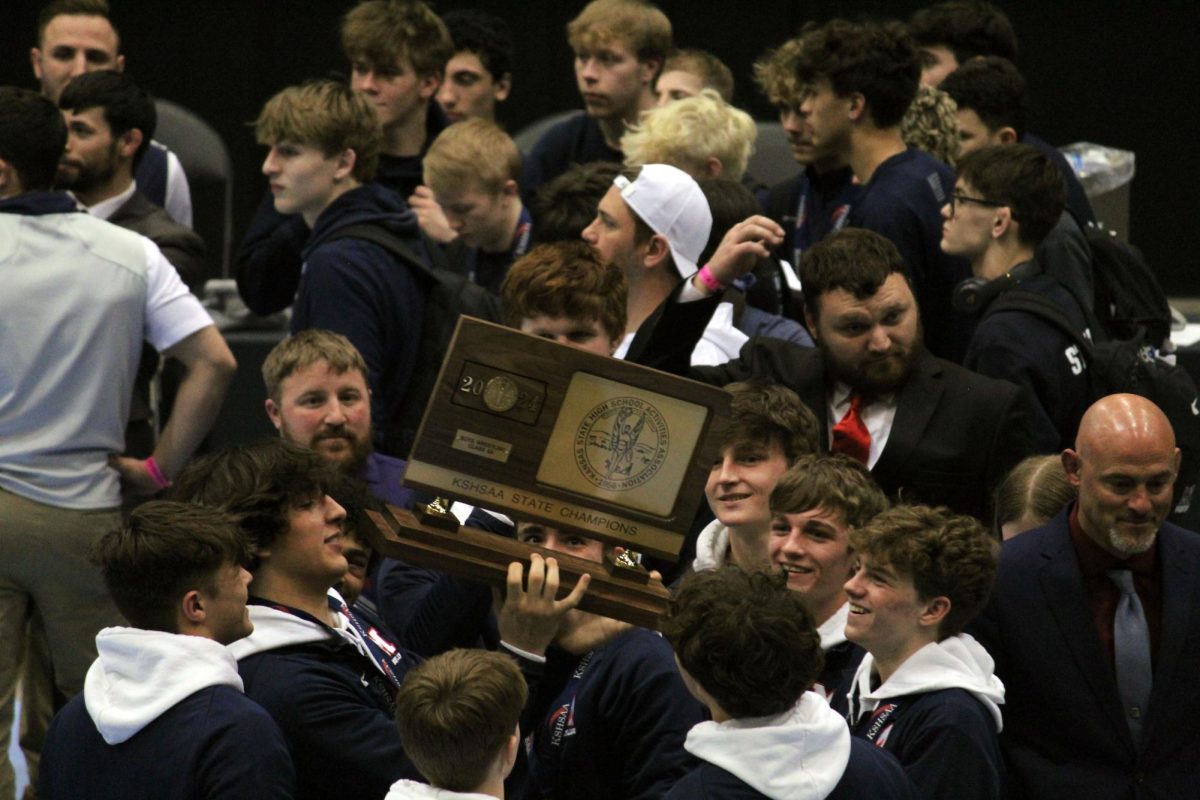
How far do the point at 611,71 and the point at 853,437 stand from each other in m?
2.81

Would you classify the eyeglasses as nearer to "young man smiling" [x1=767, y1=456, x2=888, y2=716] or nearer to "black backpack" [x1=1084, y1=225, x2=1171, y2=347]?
"black backpack" [x1=1084, y1=225, x2=1171, y2=347]

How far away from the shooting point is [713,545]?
4.48m

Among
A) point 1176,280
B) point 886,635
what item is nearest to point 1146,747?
point 886,635

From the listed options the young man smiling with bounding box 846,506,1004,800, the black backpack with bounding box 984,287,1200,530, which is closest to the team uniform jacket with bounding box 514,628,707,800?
the young man smiling with bounding box 846,506,1004,800

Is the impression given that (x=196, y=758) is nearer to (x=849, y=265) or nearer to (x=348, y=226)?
(x=849, y=265)

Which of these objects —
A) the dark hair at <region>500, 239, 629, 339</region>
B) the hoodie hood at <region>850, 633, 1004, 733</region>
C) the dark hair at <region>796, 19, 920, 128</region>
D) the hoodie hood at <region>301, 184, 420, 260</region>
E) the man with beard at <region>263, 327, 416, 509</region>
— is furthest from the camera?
the dark hair at <region>796, 19, 920, 128</region>

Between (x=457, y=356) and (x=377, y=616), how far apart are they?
3.20 ft

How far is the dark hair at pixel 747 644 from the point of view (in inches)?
130

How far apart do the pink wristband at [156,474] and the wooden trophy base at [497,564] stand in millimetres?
1822

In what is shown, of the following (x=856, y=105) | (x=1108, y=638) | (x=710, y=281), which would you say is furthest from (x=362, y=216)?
(x=1108, y=638)

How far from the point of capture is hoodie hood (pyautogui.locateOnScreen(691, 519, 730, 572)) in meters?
4.46

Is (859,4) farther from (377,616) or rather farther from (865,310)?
(377,616)

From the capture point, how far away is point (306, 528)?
12.8 feet

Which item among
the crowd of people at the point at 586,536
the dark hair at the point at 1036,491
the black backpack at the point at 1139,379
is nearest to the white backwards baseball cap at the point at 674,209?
the crowd of people at the point at 586,536
